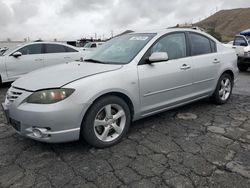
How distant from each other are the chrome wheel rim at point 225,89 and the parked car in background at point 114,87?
0.31m

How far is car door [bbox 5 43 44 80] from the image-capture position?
25.2 feet

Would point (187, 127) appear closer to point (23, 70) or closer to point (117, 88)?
point (117, 88)

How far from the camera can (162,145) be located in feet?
11.0

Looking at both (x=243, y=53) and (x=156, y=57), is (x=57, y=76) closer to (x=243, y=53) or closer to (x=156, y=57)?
(x=156, y=57)

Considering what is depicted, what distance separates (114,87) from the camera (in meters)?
3.20

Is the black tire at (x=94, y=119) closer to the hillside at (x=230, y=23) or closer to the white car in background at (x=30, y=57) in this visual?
the white car in background at (x=30, y=57)

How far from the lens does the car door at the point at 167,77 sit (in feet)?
11.8

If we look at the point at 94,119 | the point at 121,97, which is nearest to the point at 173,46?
the point at 121,97

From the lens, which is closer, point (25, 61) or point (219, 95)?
point (219, 95)

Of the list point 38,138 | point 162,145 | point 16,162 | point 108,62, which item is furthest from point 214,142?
point 16,162

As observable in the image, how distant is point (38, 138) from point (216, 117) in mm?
3030

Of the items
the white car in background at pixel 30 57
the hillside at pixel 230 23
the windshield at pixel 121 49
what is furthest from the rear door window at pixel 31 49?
the hillside at pixel 230 23

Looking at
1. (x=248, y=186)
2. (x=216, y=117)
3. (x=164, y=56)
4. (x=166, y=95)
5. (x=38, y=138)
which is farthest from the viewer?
(x=216, y=117)

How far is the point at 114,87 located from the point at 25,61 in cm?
572
